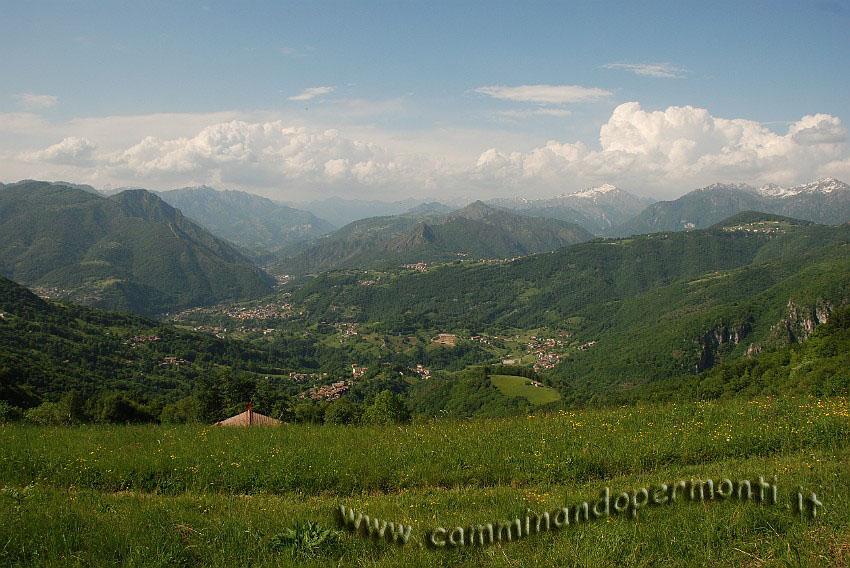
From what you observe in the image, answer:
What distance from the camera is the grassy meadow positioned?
18.3 ft

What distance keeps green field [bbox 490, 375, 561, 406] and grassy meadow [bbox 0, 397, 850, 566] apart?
323 ft

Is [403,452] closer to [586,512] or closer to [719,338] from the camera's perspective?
[586,512]

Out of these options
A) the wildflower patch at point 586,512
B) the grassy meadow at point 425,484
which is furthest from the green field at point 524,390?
the wildflower patch at point 586,512

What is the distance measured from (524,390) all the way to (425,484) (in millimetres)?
113792

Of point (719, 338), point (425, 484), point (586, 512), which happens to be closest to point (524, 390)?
point (719, 338)

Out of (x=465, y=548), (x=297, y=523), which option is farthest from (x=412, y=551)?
(x=297, y=523)

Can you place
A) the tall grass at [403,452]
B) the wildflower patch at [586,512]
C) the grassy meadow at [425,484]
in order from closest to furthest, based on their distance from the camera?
the grassy meadow at [425,484] < the wildflower patch at [586,512] < the tall grass at [403,452]

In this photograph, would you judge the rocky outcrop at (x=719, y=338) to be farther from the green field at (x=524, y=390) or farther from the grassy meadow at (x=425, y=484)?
the grassy meadow at (x=425, y=484)

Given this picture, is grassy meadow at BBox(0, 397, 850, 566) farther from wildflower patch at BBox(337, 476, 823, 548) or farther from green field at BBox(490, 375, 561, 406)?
green field at BBox(490, 375, 561, 406)

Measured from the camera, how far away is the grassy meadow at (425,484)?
558cm

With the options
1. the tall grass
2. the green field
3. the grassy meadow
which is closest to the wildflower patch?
the grassy meadow

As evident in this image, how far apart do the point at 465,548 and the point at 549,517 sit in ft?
4.34

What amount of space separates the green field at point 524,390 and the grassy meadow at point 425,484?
98.6 metres

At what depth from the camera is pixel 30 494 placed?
7184 millimetres
